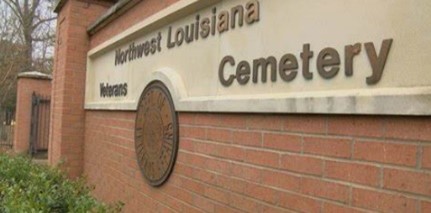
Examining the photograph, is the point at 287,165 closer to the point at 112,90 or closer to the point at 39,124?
the point at 112,90

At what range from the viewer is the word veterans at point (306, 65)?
1.90 m

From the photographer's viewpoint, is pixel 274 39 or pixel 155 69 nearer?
pixel 274 39

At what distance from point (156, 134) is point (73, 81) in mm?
3315

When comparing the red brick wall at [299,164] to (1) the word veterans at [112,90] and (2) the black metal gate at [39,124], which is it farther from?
(2) the black metal gate at [39,124]

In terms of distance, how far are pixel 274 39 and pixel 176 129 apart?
134 cm

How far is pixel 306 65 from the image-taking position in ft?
7.41

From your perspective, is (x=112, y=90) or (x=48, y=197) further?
(x=112, y=90)

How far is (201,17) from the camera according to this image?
11.0ft

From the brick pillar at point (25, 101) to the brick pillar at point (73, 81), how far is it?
6891 millimetres

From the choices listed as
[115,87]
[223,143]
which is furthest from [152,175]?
[115,87]

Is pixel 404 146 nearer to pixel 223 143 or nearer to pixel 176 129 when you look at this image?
pixel 223 143

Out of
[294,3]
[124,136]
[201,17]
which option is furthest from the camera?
[124,136]

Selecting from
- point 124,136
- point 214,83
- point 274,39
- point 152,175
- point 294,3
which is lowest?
point 152,175

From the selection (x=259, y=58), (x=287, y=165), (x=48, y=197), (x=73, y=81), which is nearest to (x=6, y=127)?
(x=73, y=81)
